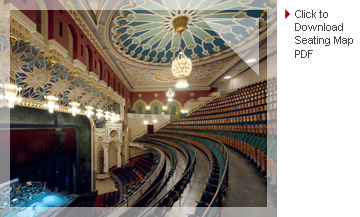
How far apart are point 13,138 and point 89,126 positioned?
2395 millimetres

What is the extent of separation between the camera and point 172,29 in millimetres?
5070

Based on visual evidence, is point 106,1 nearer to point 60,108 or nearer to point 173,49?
point 60,108

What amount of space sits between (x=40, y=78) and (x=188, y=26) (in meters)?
4.24

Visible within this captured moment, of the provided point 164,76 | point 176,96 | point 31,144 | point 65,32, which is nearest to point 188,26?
point 65,32

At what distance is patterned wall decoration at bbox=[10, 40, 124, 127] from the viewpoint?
2376 mm

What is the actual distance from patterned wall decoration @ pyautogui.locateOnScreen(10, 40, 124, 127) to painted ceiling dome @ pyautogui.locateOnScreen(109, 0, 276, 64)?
203 cm

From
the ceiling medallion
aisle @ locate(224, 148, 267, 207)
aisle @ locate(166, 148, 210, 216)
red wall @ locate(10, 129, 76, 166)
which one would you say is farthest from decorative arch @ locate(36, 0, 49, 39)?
the ceiling medallion

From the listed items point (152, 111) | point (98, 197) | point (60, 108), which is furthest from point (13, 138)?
point (152, 111)

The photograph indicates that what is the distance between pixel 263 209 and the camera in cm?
173

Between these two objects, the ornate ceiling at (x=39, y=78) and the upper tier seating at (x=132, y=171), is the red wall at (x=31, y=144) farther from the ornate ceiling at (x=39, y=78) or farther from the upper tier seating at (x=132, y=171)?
the upper tier seating at (x=132, y=171)

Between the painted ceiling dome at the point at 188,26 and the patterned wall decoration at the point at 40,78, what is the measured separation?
2.03 m

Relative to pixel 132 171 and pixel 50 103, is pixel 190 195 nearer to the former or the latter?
pixel 50 103

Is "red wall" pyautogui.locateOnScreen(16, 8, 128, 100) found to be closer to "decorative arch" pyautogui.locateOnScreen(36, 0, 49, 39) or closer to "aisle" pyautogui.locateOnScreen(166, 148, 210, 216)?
"decorative arch" pyautogui.locateOnScreen(36, 0, 49, 39)
